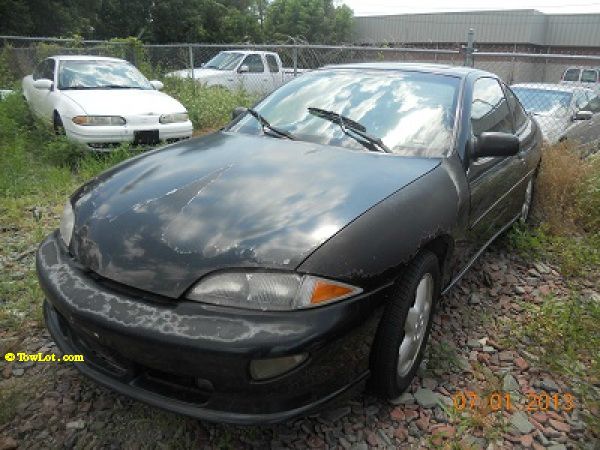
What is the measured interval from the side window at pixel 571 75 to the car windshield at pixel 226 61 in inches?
485

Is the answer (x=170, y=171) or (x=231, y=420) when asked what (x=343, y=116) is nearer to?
(x=170, y=171)

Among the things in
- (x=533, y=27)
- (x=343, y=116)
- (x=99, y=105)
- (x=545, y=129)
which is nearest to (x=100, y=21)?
(x=533, y=27)

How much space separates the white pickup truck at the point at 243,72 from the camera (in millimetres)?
11875

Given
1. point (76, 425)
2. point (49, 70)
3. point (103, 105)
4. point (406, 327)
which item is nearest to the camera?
point (76, 425)

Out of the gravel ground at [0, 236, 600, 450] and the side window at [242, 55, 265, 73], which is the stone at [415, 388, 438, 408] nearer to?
the gravel ground at [0, 236, 600, 450]

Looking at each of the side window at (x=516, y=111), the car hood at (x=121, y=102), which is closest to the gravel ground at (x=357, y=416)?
the side window at (x=516, y=111)

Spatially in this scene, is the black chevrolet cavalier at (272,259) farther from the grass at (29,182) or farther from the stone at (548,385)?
the grass at (29,182)

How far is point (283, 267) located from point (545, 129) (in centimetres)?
669

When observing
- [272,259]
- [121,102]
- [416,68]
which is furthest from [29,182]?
[272,259]

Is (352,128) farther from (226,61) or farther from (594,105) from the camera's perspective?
(226,61)

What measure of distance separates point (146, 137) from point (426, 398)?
5.05 metres

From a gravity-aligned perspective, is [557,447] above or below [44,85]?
below

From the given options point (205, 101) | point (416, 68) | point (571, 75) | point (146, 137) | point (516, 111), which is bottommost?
point (571, 75)

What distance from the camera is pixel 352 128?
8.94ft
